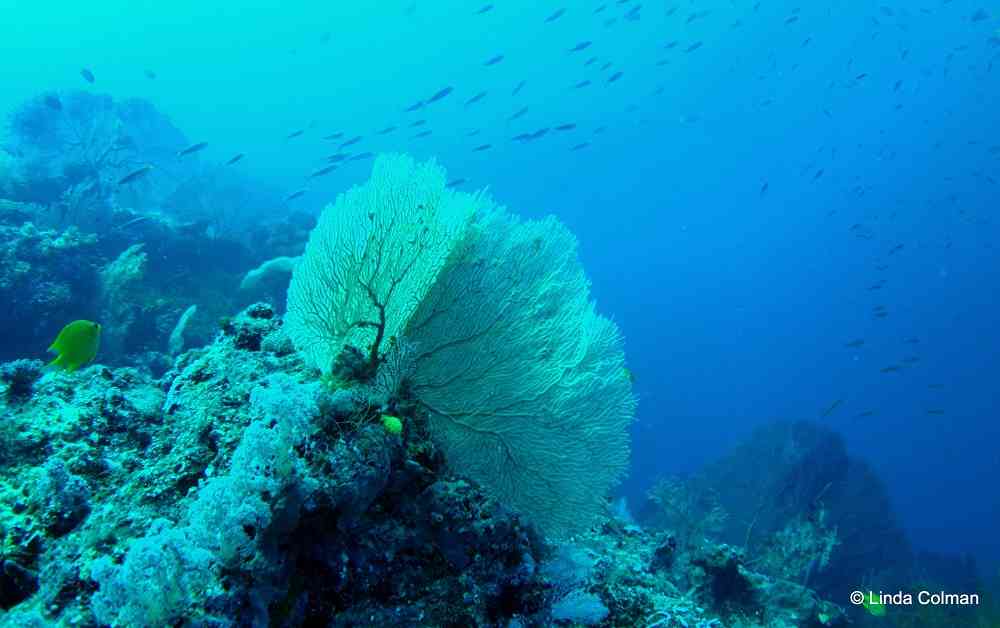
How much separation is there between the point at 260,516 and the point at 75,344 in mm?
4552

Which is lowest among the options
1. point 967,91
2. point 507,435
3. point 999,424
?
point 507,435

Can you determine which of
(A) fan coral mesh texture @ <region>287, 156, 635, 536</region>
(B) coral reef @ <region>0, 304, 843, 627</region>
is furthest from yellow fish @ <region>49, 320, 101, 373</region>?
(A) fan coral mesh texture @ <region>287, 156, 635, 536</region>

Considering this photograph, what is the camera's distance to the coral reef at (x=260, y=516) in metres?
1.90

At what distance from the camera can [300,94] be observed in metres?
124

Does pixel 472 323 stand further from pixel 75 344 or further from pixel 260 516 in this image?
pixel 75 344

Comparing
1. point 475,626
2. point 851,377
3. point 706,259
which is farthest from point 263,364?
point 706,259

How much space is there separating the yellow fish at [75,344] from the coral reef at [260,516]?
162 cm

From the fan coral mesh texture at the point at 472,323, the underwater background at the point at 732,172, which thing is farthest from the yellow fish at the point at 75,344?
the underwater background at the point at 732,172

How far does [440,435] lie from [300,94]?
13962 cm

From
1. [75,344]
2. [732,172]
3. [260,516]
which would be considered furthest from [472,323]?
[732,172]

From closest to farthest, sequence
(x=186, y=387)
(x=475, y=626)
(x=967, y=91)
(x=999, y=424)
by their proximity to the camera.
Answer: (x=475, y=626) < (x=186, y=387) < (x=999, y=424) < (x=967, y=91)

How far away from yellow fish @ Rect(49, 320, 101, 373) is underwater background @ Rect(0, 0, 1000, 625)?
41050 millimetres

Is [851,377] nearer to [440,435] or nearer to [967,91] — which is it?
[967,91]

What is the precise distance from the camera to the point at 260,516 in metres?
1.95
